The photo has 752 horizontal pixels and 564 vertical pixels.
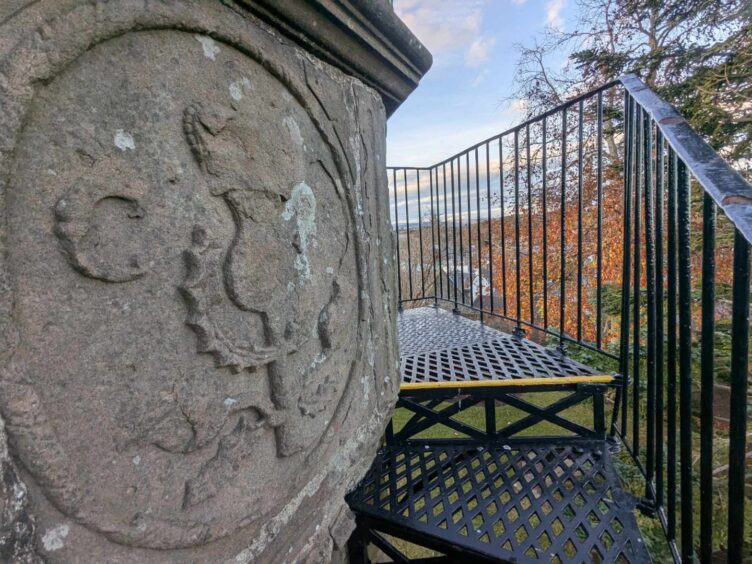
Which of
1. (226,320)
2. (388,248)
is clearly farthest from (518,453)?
(226,320)

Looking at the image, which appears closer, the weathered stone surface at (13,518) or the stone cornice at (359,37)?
the weathered stone surface at (13,518)

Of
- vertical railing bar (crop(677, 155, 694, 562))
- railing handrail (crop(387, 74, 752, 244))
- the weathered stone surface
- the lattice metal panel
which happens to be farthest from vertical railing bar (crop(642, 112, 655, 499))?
the weathered stone surface

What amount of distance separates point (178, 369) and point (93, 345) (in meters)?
0.17

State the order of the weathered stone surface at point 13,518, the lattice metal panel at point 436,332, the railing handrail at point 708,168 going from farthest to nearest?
the lattice metal panel at point 436,332
the railing handrail at point 708,168
the weathered stone surface at point 13,518

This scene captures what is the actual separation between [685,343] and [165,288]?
4.53 feet

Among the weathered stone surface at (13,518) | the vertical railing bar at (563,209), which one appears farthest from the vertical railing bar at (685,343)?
the weathered stone surface at (13,518)

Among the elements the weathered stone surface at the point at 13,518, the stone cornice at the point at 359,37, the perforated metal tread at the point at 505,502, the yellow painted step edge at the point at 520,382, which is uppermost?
the stone cornice at the point at 359,37

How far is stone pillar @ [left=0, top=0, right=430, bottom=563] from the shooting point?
60cm

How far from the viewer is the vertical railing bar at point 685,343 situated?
1.08 metres

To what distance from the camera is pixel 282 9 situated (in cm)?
96

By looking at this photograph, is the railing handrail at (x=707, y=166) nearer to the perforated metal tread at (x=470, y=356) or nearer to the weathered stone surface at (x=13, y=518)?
the perforated metal tread at (x=470, y=356)

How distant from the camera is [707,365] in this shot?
0.96m

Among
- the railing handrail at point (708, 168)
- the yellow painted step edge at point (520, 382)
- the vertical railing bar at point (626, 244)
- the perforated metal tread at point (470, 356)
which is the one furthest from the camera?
the perforated metal tread at point (470, 356)

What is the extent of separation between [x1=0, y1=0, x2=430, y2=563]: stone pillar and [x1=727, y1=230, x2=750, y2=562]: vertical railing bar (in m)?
1.02
